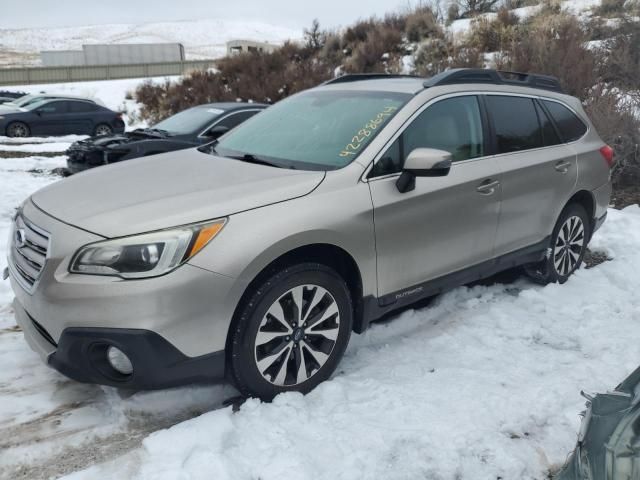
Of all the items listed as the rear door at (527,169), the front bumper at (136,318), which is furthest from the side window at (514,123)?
the front bumper at (136,318)

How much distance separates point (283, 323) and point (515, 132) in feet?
8.13

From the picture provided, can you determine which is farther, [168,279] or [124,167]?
[124,167]

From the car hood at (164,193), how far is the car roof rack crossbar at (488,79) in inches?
51.3

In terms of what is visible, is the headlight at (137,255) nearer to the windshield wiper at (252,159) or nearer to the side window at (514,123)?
the windshield wiper at (252,159)

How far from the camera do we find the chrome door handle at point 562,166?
15.1 ft

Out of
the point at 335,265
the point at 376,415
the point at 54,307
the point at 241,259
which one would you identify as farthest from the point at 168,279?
the point at 376,415

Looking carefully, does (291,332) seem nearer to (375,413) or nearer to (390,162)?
(375,413)

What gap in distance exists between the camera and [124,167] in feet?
12.0

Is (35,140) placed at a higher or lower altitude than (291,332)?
higher

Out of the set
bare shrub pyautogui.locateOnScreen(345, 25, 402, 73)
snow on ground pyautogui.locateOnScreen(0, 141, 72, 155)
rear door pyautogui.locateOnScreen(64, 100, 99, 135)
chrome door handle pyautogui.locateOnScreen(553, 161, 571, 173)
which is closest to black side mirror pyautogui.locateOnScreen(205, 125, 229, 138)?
chrome door handle pyautogui.locateOnScreen(553, 161, 571, 173)

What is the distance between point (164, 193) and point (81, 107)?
1545 centimetres

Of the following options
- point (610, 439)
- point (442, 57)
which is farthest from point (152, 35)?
point (610, 439)

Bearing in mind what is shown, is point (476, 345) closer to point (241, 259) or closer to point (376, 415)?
point (376, 415)

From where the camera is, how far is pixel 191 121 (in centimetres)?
877
